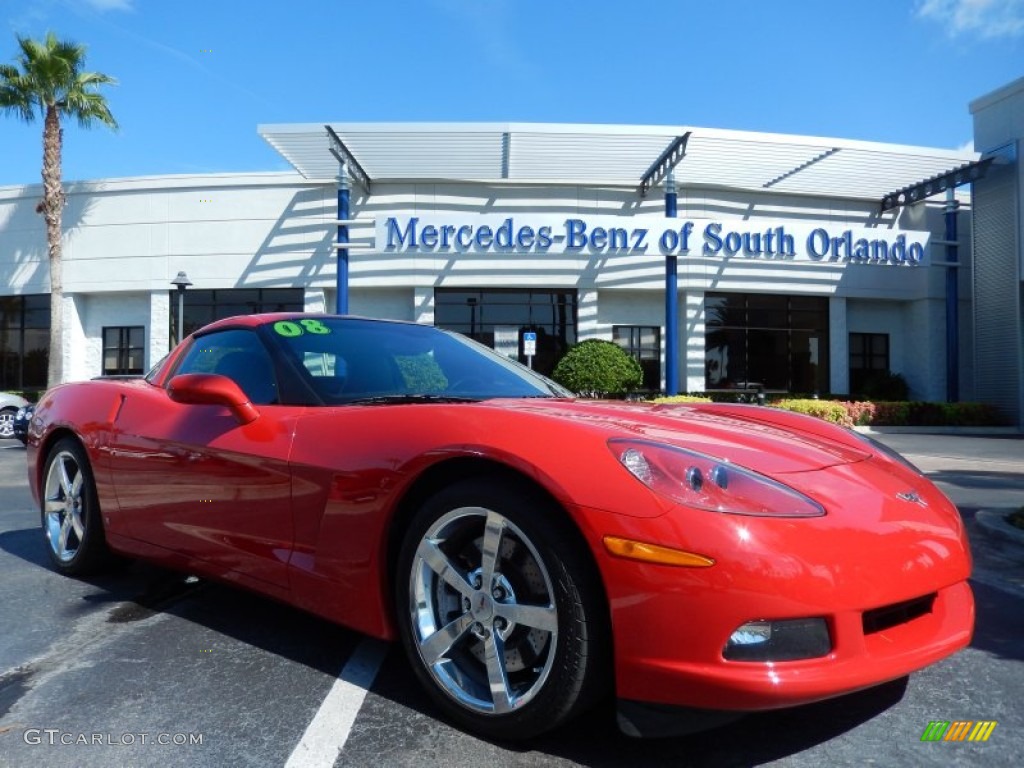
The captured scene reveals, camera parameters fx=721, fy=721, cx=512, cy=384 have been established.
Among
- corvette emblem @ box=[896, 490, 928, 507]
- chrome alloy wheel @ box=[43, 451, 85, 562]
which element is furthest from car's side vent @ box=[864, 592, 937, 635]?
chrome alloy wheel @ box=[43, 451, 85, 562]

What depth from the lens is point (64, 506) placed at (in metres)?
3.95

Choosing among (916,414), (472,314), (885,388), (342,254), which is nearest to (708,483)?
(342,254)

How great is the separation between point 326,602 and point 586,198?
62.1ft

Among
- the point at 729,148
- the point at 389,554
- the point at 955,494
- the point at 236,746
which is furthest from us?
the point at 729,148

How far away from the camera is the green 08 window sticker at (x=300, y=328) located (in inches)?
123

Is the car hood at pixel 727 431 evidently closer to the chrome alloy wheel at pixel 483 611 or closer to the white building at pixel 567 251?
the chrome alloy wheel at pixel 483 611

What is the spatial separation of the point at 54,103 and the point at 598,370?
16.0 metres

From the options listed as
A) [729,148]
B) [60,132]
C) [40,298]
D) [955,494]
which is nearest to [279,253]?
[60,132]

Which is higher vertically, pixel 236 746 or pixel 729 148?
pixel 729 148

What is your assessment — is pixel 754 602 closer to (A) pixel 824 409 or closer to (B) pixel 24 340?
(A) pixel 824 409

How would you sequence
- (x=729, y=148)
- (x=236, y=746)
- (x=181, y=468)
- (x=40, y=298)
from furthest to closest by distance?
(x=40, y=298)
(x=729, y=148)
(x=181, y=468)
(x=236, y=746)

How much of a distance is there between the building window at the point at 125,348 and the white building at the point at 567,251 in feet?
0.20

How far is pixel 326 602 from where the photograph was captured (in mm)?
2459

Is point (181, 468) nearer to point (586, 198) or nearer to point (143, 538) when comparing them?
point (143, 538)
